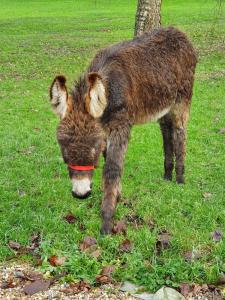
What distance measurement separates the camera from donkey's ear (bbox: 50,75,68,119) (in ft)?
16.4

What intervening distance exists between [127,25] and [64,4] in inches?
673

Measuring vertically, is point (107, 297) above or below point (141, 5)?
below

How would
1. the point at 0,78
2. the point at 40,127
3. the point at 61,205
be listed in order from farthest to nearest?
1. the point at 0,78
2. the point at 40,127
3. the point at 61,205

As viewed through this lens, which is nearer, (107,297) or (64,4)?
(107,297)

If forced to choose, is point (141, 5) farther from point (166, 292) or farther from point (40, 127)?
point (166, 292)

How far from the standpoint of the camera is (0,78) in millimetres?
15758

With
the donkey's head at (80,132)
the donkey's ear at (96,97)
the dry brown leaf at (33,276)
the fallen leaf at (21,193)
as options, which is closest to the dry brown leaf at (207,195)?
the donkey's head at (80,132)

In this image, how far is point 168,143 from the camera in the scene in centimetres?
766

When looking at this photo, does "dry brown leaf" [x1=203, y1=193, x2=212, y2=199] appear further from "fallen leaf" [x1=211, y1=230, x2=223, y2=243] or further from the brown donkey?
"fallen leaf" [x1=211, y1=230, x2=223, y2=243]

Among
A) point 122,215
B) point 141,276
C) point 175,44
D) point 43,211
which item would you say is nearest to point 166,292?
point 141,276

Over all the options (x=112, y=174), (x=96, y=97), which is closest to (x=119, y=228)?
(x=112, y=174)

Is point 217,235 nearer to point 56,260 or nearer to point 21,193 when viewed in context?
point 56,260

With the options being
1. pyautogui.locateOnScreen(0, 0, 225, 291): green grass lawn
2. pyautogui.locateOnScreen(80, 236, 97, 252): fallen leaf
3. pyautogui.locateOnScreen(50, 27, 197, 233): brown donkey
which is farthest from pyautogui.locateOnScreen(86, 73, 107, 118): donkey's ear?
pyautogui.locateOnScreen(80, 236, 97, 252): fallen leaf

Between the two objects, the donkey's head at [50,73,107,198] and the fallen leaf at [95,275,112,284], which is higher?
the donkey's head at [50,73,107,198]
